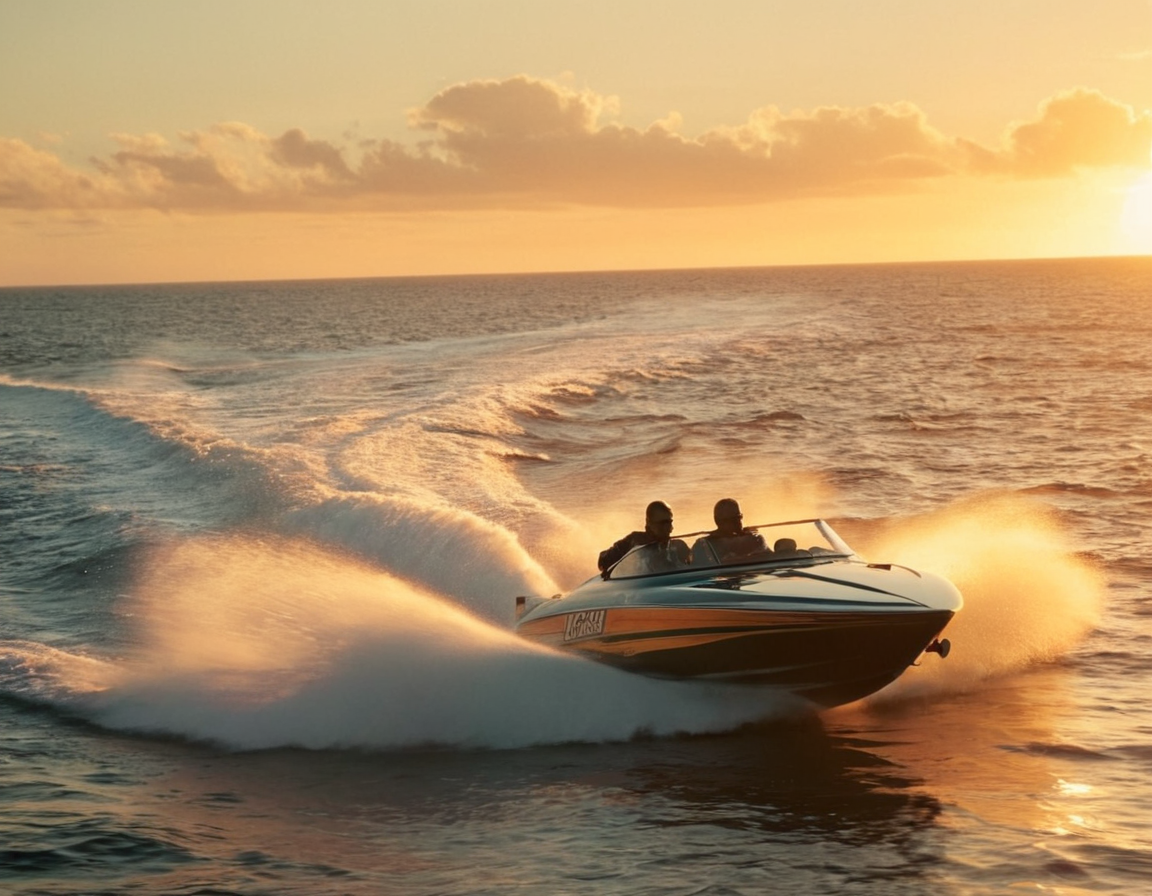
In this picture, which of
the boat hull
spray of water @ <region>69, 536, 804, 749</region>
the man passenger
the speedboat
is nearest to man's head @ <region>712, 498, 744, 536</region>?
the speedboat

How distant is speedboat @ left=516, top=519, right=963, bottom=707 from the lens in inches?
436

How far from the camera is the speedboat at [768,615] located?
11078 mm

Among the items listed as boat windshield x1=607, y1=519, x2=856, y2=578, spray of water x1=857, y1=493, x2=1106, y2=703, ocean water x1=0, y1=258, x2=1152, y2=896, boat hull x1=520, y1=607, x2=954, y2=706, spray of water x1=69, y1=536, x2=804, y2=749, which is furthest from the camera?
spray of water x1=857, y1=493, x2=1106, y2=703

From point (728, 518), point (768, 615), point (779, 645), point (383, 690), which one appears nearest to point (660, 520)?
point (728, 518)

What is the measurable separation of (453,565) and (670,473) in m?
8.60

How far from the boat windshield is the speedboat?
1 centimetres

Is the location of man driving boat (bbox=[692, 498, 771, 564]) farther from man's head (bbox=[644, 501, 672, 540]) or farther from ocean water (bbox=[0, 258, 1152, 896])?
ocean water (bbox=[0, 258, 1152, 896])

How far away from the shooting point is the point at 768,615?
11.2 m

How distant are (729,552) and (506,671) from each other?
7.64ft

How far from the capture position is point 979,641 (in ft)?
44.5

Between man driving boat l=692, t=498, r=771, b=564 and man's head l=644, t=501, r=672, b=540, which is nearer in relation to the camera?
man driving boat l=692, t=498, r=771, b=564

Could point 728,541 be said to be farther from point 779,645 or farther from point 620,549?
point 779,645

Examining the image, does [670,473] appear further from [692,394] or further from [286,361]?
[286,361]

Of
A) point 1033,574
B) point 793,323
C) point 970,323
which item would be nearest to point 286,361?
point 793,323
